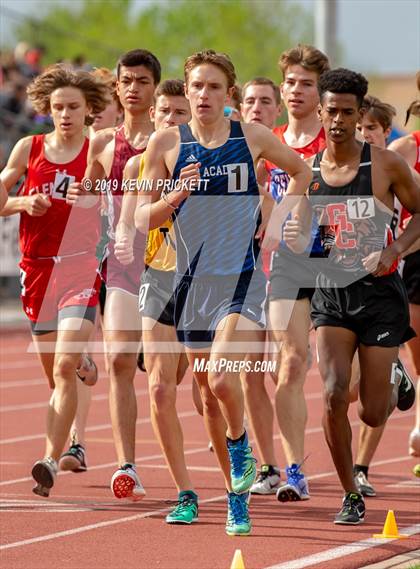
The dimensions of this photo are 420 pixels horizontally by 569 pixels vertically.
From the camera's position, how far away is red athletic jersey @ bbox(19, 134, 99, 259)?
31.0ft

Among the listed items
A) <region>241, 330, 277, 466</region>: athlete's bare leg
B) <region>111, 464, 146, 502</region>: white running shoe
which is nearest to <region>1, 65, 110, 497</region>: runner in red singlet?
<region>111, 464, 146, 502</region>: white running shoe

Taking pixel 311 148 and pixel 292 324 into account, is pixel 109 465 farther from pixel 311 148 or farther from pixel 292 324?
pixel 311 148

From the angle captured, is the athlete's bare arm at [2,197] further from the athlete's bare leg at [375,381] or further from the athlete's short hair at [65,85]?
the athlete's bare leg at [375,381]

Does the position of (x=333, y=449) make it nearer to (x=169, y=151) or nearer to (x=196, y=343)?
(x=196, y=343)

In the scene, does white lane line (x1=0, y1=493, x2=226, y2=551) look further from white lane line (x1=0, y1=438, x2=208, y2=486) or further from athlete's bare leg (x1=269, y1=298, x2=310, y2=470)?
white lane line (x1=0, y1=438, x2=208, y2=486)

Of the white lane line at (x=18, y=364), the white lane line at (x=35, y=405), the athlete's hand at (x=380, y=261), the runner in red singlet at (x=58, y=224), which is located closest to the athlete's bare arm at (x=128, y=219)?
the runner in red singlet at (x=58, y=224)

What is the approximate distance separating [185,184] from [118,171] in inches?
65.2

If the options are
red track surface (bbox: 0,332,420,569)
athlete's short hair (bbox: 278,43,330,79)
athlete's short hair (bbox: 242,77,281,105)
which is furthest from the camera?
athlete's short hair (bbox: 242,77,281,105)

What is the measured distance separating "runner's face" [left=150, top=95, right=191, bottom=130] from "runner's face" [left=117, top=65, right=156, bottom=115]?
90 millimetres

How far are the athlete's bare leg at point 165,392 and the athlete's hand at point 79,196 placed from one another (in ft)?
4.05

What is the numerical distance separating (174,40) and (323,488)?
59109mm

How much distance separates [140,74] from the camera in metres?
9.13

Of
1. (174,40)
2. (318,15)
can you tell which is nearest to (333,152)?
(318,15)

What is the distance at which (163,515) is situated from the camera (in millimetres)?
8367
